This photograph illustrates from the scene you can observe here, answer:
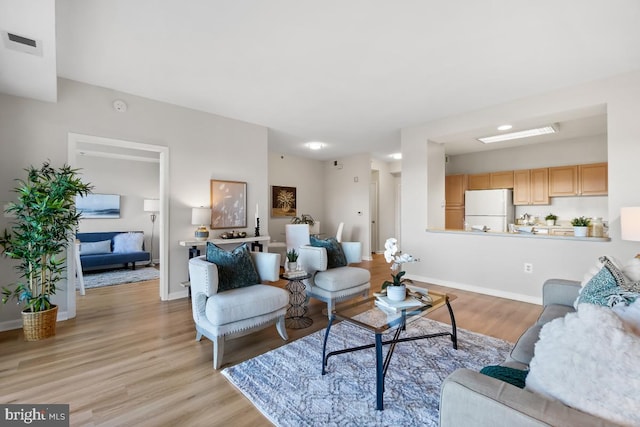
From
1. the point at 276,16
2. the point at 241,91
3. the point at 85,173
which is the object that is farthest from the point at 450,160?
the point at 85,173

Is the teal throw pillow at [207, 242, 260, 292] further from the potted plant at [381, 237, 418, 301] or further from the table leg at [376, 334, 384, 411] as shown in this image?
the table leg at [376, 334, 384, 411]

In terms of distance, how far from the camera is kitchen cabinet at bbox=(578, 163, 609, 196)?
476 cm

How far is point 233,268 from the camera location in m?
2.60

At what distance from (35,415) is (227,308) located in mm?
1182

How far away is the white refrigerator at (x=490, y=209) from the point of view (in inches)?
217

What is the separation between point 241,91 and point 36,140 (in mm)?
2164

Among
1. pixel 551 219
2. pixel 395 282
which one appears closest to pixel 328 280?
pixel 395 282

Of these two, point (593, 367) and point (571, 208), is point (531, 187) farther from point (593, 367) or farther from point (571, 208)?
point (593, 367)

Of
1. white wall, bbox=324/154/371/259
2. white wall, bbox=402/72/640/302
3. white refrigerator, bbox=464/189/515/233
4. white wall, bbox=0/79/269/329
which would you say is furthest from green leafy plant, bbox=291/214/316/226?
white refrigerator, bbox=464/189/515/233

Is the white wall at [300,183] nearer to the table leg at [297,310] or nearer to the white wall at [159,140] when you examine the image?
the white wall at [159,140]

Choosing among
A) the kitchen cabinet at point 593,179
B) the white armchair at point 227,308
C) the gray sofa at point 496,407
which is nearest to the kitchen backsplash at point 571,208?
the kitchen cabinet at point 593,179

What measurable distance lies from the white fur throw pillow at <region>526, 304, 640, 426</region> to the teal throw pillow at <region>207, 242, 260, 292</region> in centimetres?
218

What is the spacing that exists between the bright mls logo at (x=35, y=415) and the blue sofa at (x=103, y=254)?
4178 mm

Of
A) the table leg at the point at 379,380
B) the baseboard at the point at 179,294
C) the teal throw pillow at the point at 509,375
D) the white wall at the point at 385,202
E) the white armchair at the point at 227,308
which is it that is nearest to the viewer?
the teal throw pillow at the point at 509,375
